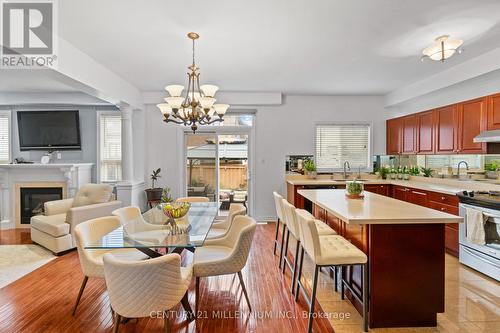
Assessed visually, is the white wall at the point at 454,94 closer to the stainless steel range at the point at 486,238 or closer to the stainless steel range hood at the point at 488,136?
the stainless steel range hood at the point at 488,136

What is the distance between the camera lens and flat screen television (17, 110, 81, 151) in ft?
18.4

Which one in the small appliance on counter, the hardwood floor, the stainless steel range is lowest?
the hardwood floor

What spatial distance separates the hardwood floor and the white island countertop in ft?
3.09

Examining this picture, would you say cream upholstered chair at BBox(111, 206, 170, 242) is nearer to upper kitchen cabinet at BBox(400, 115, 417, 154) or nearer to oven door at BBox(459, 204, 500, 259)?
oven door at BBox(459, 204, 500, 259)

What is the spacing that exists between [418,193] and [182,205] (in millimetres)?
3755

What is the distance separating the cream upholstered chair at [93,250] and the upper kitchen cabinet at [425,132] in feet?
15.7

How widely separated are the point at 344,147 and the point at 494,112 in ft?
8.80

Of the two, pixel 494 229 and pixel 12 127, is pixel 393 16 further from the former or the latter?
pixel 12 127

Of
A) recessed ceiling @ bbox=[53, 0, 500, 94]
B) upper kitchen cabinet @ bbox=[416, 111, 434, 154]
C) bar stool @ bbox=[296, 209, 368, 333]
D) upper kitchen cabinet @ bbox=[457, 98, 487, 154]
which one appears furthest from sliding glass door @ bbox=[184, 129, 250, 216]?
bar stool @ bbox=[296, 209, 368, 333]

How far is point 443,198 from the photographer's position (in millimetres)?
3859

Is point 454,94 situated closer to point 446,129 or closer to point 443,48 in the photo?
point 446,129

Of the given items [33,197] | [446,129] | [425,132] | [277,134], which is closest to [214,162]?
[277,134]

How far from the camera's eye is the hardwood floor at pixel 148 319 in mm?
2244

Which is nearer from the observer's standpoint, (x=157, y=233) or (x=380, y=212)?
(x=380, y=212)
